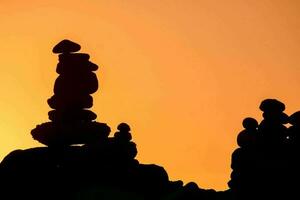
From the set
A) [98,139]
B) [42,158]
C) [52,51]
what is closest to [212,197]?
[98,139]

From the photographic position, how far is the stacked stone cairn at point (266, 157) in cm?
3278

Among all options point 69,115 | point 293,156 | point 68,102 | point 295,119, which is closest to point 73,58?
point 68,102

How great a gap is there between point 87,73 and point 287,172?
16.2 metres

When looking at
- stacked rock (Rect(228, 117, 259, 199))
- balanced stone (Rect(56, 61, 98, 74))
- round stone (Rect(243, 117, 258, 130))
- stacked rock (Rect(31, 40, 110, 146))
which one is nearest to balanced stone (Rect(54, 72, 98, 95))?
stacked rock (Rect(31, 40, 110, 146))

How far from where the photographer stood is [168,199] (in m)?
35.3

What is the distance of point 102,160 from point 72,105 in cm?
453

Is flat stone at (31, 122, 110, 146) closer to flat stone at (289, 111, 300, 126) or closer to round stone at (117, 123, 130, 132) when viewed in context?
round stone at (117, 123, 130, 132)

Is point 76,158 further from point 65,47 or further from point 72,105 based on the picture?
point 65,47

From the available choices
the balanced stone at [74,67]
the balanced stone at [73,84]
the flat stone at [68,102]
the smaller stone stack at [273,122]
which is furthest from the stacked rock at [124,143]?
the smaller stone stack at [273,122]

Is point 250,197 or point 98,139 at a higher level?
point 98,139

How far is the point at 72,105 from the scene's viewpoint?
40531 millimetres

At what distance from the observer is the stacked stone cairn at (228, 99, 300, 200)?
32.8 m

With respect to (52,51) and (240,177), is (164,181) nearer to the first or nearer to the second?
(240,177)

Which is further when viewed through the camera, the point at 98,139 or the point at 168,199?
the point at 98,139
